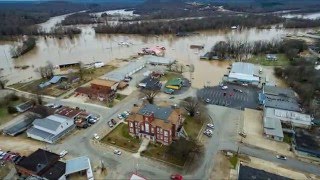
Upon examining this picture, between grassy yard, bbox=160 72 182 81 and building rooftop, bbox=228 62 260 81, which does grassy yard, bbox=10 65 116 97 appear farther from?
building rooftop, bbox=228 62 260 81

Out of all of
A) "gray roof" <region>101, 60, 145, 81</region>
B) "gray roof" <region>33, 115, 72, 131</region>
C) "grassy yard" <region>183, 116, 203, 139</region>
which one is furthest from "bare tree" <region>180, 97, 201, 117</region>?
"gray roof" <region>33, 115, 72, 131</region>

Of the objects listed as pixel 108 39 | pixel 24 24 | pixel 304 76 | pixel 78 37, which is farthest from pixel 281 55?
pixel 24 24

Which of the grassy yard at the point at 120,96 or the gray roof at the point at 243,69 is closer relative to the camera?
the grassy yard at the point at 120,96

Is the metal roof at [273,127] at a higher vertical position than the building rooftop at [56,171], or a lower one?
higher

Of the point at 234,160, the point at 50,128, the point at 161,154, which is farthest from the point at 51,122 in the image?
the point at 234,160

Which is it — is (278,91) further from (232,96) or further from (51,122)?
(51,122)

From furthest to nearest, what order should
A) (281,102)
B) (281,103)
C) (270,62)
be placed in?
1. (270,62)
2. (281,102)
3. (281,103)

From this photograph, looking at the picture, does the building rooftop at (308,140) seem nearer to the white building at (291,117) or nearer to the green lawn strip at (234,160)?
the white building at (291,117)

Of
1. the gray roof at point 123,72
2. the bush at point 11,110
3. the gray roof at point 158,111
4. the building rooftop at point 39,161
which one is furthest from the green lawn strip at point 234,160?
the bush at point 11,110
